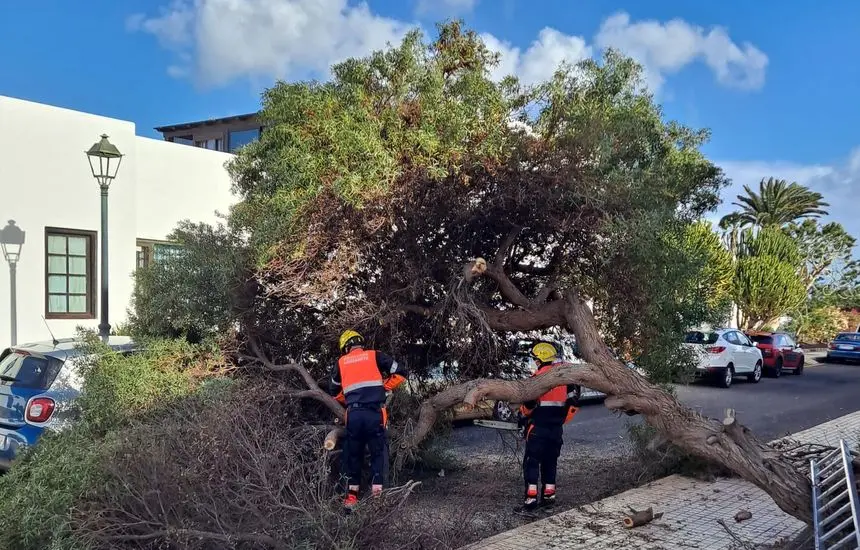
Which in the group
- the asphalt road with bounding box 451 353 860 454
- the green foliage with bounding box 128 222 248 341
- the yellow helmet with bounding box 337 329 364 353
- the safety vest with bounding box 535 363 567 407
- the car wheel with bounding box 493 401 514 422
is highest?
the green foliage with bounding box 128 222 248 341

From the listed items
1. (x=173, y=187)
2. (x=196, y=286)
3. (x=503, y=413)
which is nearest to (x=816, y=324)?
(x=503, y=413)

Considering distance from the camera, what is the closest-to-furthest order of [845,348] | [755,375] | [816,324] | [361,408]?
[361,408]
[755,375]
[845,348]
[816,324]

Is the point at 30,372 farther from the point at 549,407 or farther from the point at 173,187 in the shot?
the point at 173,187

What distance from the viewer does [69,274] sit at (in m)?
12.1

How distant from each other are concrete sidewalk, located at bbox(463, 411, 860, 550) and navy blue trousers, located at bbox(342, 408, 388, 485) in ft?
3.45

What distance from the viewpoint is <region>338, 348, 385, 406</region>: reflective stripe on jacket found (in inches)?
241

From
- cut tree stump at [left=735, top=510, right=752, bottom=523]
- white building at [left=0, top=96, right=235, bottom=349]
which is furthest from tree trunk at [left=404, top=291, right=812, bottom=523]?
white building at [left=0, top=96, right=235, bottom=349]

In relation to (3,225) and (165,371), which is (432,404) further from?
(3,225)

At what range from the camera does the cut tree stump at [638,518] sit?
20.2 feet

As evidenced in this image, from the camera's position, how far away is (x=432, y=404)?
6.77 m

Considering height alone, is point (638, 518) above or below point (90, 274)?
below

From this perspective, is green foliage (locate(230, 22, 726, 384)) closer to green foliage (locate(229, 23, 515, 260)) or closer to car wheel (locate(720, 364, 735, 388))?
green foliage (locate(229, 23, 515, 260))

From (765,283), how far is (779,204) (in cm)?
1231

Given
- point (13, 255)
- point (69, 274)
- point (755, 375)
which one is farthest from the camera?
point (755, 375)
